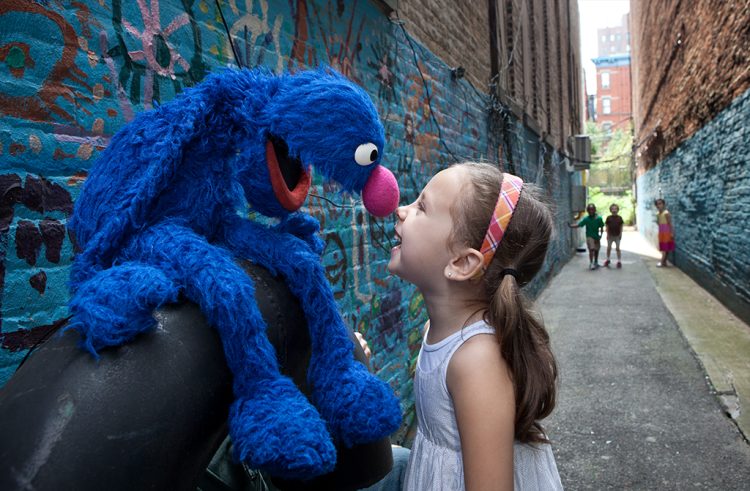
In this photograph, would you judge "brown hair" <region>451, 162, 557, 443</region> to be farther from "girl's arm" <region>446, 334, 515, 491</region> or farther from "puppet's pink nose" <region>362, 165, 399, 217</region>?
"puppet's pink nose" <region>362, 165, 399, 217</region>

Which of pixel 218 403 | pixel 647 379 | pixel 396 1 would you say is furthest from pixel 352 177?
pixel 647 379

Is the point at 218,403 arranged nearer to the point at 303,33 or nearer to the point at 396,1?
the point at 303,33

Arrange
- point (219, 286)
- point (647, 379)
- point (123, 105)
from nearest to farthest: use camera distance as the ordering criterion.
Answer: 1. point (219, 286)
2. point (123, 105)
3. point (647, 379)

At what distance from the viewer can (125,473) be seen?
0.72m

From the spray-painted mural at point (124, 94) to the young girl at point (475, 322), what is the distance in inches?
34.4

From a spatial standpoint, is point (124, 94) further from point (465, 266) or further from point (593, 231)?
point (593, 231)

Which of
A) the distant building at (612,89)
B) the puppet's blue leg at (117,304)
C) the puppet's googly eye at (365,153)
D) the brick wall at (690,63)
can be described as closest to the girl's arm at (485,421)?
the puppet's googly eye at (365,153)

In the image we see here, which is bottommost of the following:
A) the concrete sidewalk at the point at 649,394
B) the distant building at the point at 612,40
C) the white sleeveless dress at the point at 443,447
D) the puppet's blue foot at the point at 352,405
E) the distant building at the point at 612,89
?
the concrete sidewalk at the point at 649,394

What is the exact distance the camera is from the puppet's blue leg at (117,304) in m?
0.74

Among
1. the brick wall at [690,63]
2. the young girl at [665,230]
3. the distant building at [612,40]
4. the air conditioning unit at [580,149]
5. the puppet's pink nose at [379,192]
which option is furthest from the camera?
the distant building at [612,40]

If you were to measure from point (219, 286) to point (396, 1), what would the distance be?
359 cm

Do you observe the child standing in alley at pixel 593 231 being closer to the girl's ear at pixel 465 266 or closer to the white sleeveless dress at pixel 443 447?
the white sleeveless dress at pixel 443 447

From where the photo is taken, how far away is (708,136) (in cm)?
942

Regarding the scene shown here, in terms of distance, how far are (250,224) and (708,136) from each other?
10.5m
